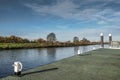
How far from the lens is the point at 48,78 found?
9.07 meters

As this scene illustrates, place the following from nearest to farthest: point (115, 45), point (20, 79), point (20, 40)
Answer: point (20, 79) < point (115, 45) < point (20, 40)

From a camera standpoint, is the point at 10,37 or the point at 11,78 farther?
the point at 10,37

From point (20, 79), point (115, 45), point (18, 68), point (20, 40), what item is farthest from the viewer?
point (20, 40)

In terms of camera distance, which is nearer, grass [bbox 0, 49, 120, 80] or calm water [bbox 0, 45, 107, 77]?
grass [bbox 0, 49, 120, 80]

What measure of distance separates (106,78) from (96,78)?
53cm

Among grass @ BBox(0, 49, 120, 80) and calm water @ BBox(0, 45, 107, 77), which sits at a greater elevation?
grass @ BBox(0, 49, 120, 80)

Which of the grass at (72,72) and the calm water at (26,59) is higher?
the grass at (72,72)

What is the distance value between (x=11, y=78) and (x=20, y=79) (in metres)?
0.54

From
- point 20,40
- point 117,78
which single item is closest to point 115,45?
point 117,78

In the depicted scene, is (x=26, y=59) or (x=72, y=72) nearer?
(x=72, y=72)

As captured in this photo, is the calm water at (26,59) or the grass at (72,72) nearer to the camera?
the grass at (72,72)

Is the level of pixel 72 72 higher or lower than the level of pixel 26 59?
higher

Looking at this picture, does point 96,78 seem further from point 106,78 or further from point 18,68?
point 18,68

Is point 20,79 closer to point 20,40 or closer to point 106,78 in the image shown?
point 106,78
